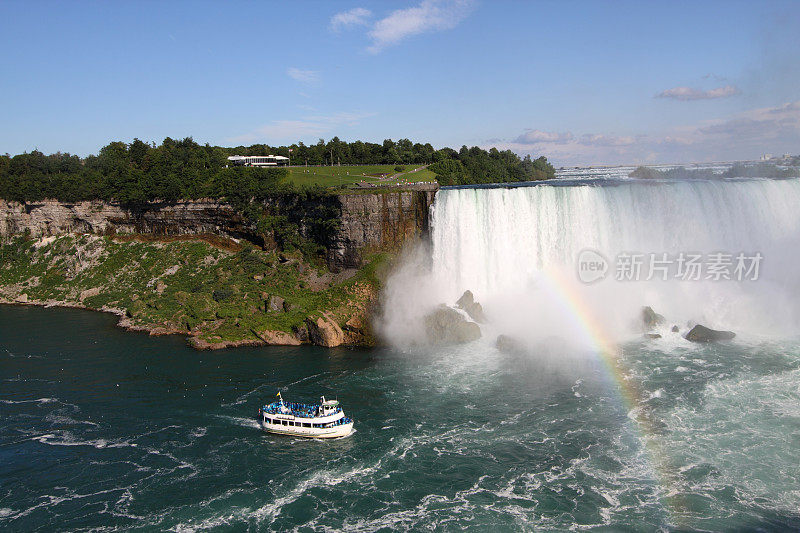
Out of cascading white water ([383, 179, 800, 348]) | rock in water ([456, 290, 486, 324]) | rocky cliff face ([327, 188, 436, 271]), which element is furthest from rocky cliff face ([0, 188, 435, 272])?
rock in water ([456, 290, 486, 324])

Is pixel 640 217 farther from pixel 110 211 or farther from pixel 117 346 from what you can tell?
pixel 110 211

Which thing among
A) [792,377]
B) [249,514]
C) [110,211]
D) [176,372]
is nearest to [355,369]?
[176,372]

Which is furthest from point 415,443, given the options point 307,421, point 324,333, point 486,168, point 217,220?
point 486,168

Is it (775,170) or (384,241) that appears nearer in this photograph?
(384,241)

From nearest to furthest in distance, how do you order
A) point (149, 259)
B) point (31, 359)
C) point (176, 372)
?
point (176, 372)
point (31, 359)
point (149, 259)

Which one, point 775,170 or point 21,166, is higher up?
point 21,166

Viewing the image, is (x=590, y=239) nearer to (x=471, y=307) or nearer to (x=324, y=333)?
(x=471, y=307)
